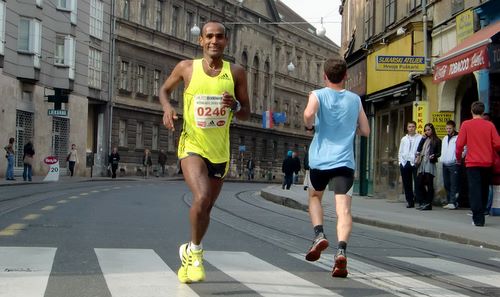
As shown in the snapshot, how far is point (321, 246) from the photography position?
709cm

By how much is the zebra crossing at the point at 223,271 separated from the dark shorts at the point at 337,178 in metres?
0.76

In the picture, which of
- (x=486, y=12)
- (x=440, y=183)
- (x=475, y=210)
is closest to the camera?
(x=475, y=210)

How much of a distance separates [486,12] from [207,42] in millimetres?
11585

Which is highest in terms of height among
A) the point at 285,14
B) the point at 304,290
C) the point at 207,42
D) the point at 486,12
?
the point at 285,14

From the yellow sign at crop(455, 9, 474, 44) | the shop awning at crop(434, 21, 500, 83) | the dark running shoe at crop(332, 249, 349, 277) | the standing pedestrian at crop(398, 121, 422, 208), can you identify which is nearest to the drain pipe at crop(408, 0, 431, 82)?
the yellow sign at crop(455, 9, 474, 44)

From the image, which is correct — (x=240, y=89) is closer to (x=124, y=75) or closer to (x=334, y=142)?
(x=334, y=142)

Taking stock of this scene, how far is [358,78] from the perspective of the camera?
1065 inches

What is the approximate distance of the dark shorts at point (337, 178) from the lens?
729 centimetres

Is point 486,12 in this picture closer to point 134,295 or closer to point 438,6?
point 438,6

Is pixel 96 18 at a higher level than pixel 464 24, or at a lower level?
higher

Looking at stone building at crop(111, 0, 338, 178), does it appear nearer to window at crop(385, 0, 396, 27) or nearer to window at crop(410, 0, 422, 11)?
window at crop(385, 0, 396, 27)

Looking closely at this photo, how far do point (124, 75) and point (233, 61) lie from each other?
17.9 meters

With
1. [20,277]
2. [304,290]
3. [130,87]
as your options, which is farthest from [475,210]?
[130,87]

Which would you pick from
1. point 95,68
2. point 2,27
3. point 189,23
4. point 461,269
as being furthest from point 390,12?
point 189,23
